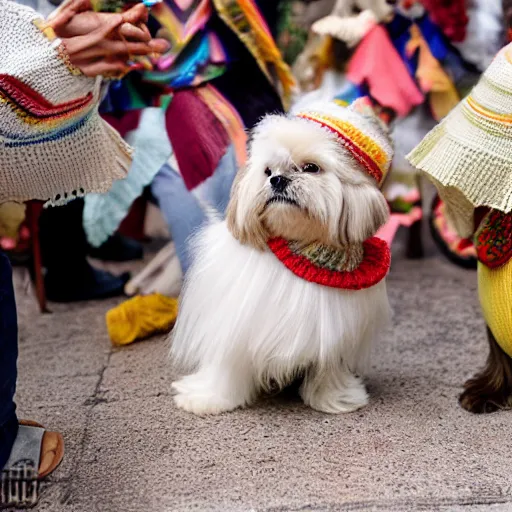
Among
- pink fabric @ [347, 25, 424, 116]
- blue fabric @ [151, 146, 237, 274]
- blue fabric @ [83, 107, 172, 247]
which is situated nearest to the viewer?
blue fabric @ [151, 146, 237, 274]

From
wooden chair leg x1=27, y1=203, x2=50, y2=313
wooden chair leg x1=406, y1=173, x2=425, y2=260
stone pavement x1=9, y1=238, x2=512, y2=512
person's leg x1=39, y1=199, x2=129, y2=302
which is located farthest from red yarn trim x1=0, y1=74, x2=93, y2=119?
wooden chair leg x1=406, y1=173, x2=425, y2=260

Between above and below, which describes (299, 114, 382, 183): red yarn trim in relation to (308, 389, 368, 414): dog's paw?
above

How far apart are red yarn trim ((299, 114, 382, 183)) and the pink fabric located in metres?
1.03

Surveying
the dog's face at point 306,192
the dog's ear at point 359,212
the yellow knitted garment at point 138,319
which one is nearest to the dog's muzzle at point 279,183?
the dog's face at point 306,192

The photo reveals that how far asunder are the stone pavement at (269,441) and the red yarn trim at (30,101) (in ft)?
2.02

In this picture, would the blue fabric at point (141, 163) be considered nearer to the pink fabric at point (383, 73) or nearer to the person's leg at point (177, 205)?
the person's leg at point (177, 205)

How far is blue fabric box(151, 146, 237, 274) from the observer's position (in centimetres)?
196

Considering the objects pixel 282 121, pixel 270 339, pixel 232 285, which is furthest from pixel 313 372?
pixel 282 121

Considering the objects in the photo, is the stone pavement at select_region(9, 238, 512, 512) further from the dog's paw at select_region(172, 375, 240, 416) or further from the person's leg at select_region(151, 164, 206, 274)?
the person's leg at select_region(151, 164, 206, 274)

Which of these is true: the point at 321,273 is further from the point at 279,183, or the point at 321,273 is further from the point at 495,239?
the point at 495,239

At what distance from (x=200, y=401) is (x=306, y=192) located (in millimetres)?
496

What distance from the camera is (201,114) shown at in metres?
2.01

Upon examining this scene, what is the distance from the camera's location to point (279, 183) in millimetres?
1383

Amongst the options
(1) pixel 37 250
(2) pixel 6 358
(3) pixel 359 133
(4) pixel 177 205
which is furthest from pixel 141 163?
(2) pixel 6 358
